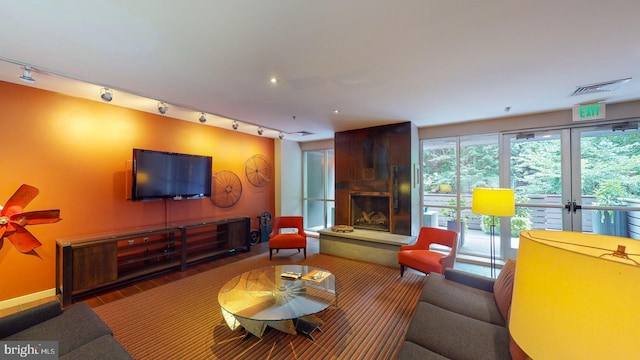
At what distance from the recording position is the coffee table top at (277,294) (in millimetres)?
2193

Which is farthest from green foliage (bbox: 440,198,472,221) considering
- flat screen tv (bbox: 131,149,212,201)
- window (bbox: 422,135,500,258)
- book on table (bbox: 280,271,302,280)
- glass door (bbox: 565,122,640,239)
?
flat screen tv (bbox: 131,149,212,201)

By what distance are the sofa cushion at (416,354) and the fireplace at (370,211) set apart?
337 centimetres

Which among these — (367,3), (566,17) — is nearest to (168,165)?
(367,3)

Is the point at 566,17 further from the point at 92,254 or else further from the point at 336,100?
the point at 92,254

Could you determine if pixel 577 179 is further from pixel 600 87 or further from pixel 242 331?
pixel 242 331

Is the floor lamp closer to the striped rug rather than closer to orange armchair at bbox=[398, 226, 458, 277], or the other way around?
orange armchair at bbox=[398, 226, 458, 277]

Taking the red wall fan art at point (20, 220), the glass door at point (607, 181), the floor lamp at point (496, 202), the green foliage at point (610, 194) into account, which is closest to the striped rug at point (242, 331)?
the red wall fan art at point (20, 220)

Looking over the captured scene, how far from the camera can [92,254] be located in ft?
10.2

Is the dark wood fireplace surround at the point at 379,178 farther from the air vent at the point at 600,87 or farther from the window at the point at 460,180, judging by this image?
the air vent at the point at 600,87

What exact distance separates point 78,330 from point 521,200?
595cm

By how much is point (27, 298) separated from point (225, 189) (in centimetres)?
303

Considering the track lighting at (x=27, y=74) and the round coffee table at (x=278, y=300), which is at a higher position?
the track lighting at (x=27, y=74)

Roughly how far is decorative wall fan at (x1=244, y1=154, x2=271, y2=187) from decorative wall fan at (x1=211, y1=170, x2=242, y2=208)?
355 mm

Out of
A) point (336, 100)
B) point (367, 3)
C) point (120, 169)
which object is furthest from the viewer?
point (120, 169)
